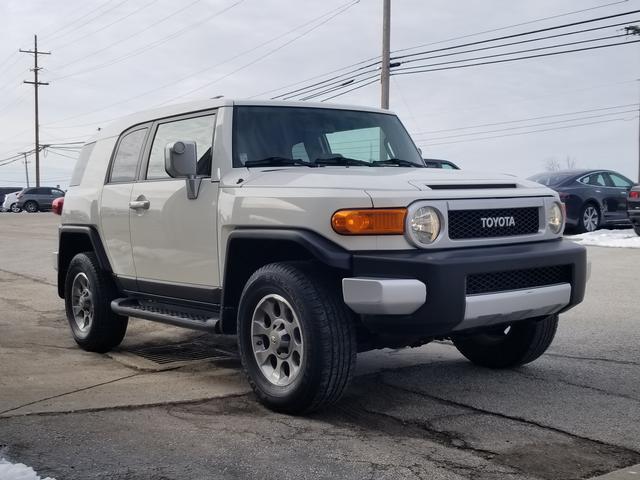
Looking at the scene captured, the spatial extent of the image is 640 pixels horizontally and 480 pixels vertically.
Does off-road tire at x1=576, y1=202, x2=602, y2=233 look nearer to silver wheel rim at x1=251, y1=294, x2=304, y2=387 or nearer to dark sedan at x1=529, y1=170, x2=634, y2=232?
dark sedan at x1=529, y1=170, x2=634, y2=232

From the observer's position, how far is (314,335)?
4445 millimetres

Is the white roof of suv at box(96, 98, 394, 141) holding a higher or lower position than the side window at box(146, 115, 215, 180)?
higher

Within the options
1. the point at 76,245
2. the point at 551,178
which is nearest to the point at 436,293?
the point at 76,245

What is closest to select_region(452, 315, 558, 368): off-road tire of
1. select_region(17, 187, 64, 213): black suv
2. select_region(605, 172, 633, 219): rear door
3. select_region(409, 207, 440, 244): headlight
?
select_region(409, 207, 440, 244): headlight

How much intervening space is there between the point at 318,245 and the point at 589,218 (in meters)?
15.5

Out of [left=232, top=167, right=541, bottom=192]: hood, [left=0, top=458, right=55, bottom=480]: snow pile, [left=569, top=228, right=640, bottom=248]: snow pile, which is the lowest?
[left=0, top=458, right=55, bottom=480]: snow pile

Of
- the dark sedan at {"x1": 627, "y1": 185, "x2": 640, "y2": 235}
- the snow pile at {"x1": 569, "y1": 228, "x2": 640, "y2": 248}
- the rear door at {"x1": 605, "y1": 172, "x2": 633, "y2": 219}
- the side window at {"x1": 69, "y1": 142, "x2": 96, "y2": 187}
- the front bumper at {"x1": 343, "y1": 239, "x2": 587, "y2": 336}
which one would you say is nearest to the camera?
the front bumper at {"x1": 343, "y1": 239, "x2": 587, "y2": 336}

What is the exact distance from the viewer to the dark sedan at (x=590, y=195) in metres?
18.3

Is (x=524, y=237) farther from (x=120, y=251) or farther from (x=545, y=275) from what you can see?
(x=120, y=251)

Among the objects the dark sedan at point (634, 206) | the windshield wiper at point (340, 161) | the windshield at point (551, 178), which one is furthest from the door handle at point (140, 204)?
the windshield at point (551, 178)

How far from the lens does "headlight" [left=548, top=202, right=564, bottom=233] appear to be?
5152mm

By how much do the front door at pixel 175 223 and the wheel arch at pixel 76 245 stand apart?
59 centimetres

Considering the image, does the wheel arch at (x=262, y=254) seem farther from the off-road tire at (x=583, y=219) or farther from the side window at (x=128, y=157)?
the off-road tire at (x=583, y=219)

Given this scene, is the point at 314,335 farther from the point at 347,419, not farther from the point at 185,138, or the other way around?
the point at 185,138
